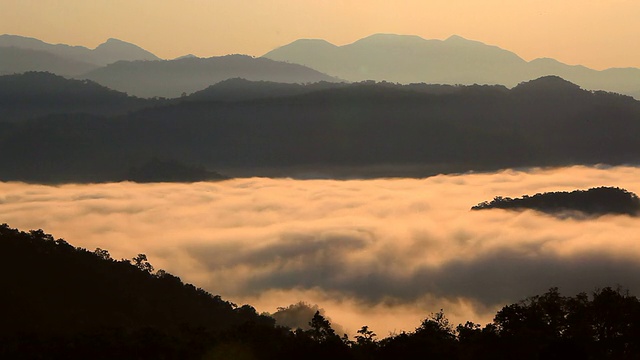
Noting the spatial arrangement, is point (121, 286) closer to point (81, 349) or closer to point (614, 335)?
point (81, 349)

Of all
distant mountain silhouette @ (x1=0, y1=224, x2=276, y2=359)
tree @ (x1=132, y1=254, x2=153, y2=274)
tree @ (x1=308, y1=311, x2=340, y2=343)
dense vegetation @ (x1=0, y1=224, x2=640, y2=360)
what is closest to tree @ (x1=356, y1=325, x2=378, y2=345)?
dense vegetation @ (x1=0, y1=224, x2=640, y2=360)

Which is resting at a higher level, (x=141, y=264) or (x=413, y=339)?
(x=141, y=264)

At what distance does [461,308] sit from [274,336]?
140 metres

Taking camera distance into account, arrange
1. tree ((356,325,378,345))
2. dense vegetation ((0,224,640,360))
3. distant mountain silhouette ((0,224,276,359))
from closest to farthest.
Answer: dense vegetation ((0,224,640,360))
tree ((356,325,378,345))
distant mountain silhouette ((0,224,276,359))

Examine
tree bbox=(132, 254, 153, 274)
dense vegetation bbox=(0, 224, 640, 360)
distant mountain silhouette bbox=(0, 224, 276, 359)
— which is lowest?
dense vegetation bbox=(0, 224, 640, 360)

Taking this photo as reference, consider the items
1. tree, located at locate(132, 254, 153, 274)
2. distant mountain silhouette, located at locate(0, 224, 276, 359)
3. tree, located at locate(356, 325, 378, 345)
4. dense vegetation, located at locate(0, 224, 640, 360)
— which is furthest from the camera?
tree, located at locate(132, 254, 153, 274)

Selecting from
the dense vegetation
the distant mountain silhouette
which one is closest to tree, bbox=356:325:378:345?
the dense vegetation

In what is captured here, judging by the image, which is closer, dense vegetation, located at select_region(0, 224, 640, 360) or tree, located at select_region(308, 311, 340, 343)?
dense vegetation, located at select_region(0, 224, 640, 360)

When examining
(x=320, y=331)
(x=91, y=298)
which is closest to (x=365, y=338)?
(x=320, y=331)

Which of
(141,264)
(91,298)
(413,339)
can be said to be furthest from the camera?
(141,264)

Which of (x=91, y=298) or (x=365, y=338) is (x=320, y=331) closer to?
(x=365, y=338)

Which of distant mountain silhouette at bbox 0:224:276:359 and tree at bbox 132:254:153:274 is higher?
tree at bbox 132:254:153:274

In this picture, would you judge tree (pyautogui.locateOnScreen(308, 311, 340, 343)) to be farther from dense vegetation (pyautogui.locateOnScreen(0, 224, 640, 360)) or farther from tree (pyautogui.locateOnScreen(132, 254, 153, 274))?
tree (pyautogui.locateOnScreen(132, 254, 153, 274))

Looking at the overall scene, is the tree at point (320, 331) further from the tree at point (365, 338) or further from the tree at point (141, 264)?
the tree at point (141, 264)
